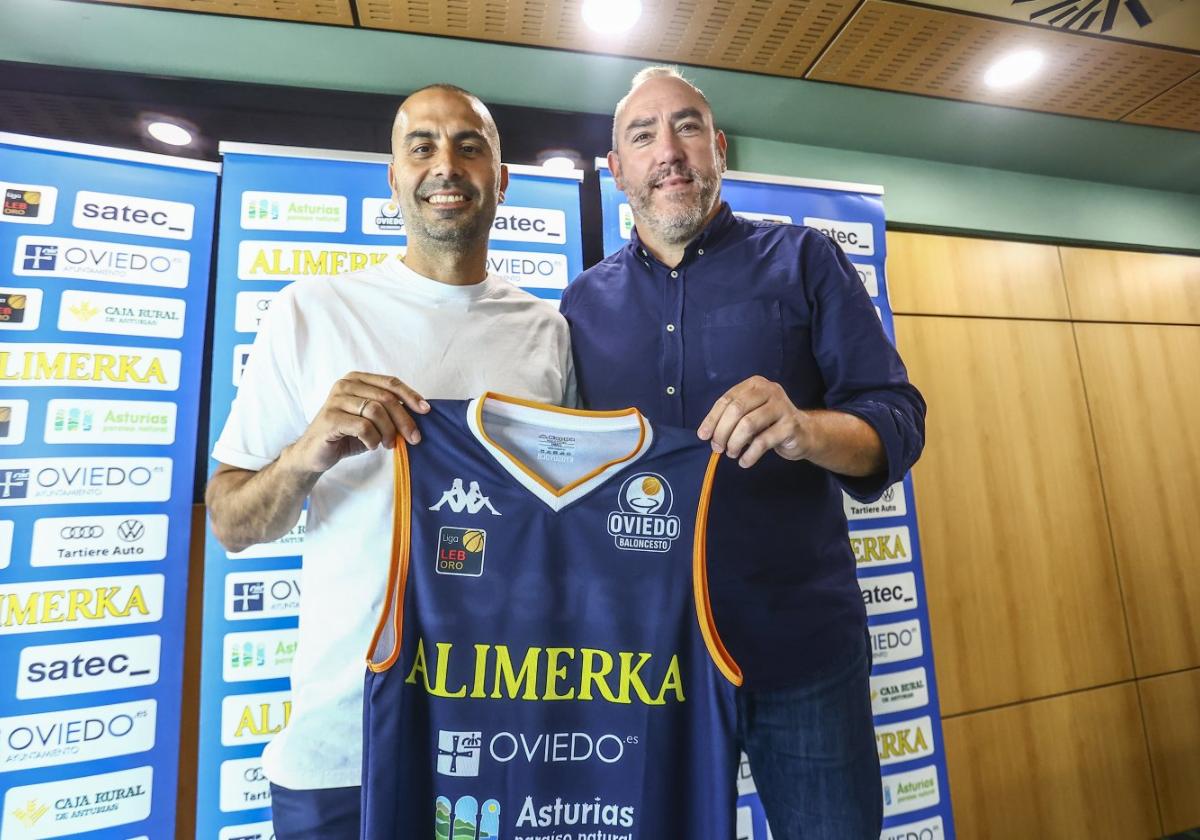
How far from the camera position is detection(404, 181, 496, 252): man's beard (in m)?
1.22

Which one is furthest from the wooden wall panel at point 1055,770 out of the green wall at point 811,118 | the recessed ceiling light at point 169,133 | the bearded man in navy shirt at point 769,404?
the recessed ceiling light at point 169,133

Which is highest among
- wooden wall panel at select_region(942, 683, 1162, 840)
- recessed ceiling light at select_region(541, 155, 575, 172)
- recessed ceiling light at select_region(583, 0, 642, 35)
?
recessed ceiling light at select_region(583, 0, 642, 35)

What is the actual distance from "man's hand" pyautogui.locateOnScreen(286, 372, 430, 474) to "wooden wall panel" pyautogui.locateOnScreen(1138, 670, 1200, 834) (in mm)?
3932

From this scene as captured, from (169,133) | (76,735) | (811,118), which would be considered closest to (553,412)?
(76,735)

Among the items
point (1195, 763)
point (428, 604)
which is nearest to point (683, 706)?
point (428, 604)

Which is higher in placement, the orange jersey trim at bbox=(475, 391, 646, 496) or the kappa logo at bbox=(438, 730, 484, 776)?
the orange jersey trim at bbox=(475, 391, 646, 496)

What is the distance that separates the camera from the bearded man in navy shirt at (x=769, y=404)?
1049mm

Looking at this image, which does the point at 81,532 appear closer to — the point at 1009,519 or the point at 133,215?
the point at 133,215

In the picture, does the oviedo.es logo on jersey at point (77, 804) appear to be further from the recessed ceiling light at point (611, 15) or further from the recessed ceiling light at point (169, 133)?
the recessed ceiling light at point (611, 15)

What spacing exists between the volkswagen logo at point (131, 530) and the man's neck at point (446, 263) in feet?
4.09

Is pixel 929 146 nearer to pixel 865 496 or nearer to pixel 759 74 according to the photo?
pixel 759 74

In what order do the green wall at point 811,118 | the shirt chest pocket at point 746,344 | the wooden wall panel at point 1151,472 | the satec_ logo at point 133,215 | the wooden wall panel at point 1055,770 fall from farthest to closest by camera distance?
the wooden wall panel at point 1151,472 < the wooden wall panel at point 1055,770 < the green wall at point 811,118 < the satec_ logo at point 133,215 < the shirt chest pocket at point 746,344

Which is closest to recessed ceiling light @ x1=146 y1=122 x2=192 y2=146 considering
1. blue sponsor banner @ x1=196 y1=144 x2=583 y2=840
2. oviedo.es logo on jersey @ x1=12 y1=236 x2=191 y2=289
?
blue sponsor banner @ x1=196 y1=144 x2=583 y2=840

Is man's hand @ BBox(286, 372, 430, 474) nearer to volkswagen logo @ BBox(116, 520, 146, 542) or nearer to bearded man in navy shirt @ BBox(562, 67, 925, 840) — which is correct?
bearded man in navy shirt @ BBox(562, 67, 925, 840)
